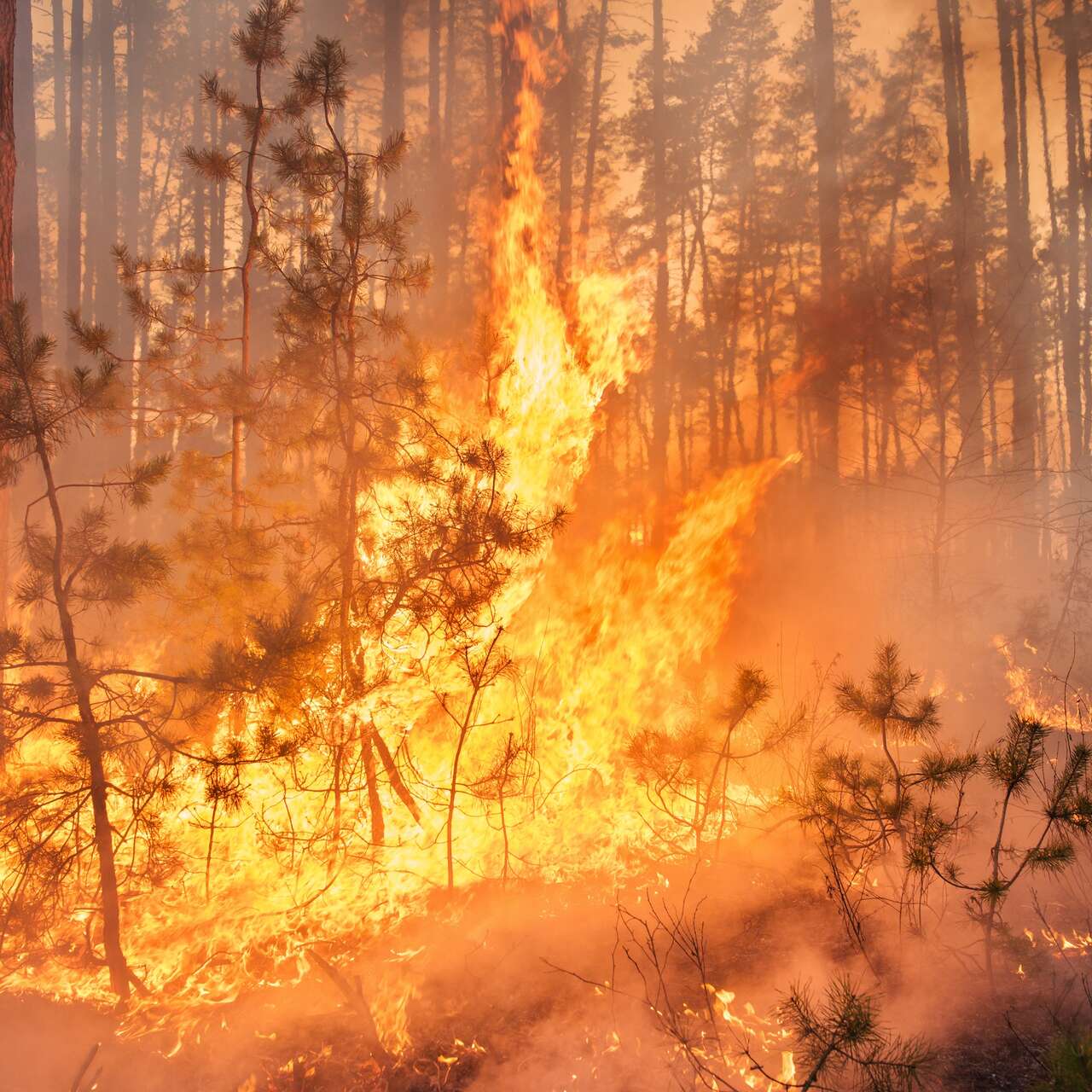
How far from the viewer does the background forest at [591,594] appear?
3.69m

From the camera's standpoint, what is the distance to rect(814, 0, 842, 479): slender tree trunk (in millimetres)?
9680

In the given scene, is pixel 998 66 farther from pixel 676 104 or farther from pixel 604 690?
pixel 604 690

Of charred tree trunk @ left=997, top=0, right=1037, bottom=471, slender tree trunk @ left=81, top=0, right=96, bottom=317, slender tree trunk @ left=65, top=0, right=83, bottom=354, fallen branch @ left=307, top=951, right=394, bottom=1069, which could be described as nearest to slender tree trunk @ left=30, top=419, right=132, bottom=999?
fallen branch @ left=307, top=951, right=394, bottom=1069

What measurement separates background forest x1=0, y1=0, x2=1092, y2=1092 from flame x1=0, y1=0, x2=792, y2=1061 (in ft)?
0.14

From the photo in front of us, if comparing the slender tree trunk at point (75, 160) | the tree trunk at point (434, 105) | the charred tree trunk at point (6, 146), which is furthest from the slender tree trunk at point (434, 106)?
the slender tree trunk at point (75, 160)

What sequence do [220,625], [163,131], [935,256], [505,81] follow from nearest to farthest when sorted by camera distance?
[220,625], [505,81], [935,256], [163,131]

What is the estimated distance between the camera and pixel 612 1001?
3758 millimetres

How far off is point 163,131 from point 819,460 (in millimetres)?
16311

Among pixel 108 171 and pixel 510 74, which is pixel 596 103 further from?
pixel 108 171

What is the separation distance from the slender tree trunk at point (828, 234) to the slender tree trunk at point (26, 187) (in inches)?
452

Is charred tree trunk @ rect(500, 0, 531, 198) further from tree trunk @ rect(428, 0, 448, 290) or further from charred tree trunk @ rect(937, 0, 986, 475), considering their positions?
charred tree trunk @ rect(937, 0, 986, 475)

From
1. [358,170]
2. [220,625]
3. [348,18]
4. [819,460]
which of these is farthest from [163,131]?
[819,460]

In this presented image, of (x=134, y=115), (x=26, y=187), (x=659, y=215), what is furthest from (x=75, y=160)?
(x=659, y=215)

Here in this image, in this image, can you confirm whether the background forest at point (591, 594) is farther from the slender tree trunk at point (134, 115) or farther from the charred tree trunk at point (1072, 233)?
the slender tree trunk at point (134, 115)
